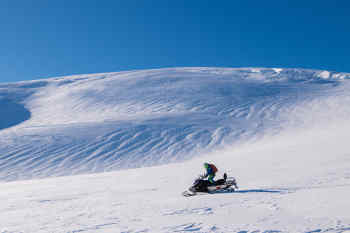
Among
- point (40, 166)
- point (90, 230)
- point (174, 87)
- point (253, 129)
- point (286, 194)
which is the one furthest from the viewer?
point (174, 87)

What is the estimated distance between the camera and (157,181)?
521 inches

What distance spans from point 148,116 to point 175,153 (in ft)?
36.7

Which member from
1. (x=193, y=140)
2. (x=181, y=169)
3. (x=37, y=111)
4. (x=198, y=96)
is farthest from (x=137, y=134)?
(x=37, y=111)

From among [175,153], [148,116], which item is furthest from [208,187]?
[148,116]

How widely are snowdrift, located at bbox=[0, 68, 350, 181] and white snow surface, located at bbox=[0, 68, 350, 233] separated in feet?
0.52

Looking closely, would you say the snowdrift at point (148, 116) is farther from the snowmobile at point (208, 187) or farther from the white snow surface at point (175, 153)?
the snowmobile at point (208, 187)

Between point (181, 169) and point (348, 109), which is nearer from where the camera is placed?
point (181, 169)

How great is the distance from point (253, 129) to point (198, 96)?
54.4ft

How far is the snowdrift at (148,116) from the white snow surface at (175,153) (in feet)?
0.52

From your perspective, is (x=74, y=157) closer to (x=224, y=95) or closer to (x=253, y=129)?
(x=253, y=129)

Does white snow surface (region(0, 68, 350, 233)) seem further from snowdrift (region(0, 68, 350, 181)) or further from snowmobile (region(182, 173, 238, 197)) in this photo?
snowmobile (region(182, 173, 238, 197))

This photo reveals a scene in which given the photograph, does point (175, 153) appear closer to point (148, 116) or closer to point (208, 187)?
point (148, 116)

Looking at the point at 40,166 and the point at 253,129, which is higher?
the point at 253,129

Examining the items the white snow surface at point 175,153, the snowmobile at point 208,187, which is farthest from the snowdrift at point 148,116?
the snowmobile at point 208,187
